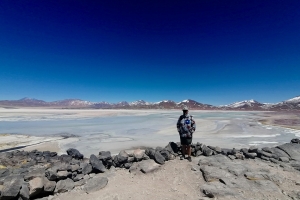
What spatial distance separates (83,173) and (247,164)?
→ 18.7ft

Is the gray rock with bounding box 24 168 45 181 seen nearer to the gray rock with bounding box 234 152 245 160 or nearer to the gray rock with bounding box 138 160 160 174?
the gray rock with bounding box 138 160 160 174

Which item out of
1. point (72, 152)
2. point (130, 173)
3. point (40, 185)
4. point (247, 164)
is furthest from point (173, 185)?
point (72, 152)

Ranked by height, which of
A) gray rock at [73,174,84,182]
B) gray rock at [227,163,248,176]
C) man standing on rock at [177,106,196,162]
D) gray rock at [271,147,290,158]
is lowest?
gray rock at [73,174,84,182]

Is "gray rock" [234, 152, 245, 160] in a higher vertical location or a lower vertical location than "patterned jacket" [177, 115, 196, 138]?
lower

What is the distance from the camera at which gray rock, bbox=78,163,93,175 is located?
609 centimetres

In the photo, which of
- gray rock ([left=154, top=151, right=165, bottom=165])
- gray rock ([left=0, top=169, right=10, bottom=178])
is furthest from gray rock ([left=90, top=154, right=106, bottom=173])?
gray rock ([left=0, top=169, right=10, bottom=178])

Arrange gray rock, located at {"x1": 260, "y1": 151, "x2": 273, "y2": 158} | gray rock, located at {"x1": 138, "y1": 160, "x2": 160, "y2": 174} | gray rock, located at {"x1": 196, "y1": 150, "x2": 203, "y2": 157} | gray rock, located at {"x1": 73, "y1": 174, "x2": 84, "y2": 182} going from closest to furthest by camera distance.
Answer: gray rock, located at {"x1": 73, "y1": 174, "x2": 84, "y2": 182}
gray rock, located at {"x1": 138, "y1": 160, "x2": 160, "y2": 174}
gray rock, located at {"x1": 260, "y1": 151, "x2": 273, "y2": 158}
gray rock, located at {"x1": 196, "y1": 150, "x2": 203, "y2": 157}

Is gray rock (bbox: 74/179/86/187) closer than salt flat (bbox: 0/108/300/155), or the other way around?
gray rock (bbox: 74/179/86/187)

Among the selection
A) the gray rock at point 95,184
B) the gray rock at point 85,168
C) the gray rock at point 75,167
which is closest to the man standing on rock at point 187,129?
the gray rock at point 95,184

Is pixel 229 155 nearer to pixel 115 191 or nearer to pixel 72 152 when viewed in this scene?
pixel 115 191

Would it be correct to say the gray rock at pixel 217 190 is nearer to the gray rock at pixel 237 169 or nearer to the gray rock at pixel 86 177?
the gray rock at pixel 237 169

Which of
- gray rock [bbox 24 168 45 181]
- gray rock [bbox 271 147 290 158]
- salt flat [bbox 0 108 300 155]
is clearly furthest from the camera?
salt flat [bbox 0 108 300 155]

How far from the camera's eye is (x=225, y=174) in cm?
573

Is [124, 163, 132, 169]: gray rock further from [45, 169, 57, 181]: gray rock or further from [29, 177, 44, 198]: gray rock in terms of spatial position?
[29, 177, 44, 198]: gray rock
